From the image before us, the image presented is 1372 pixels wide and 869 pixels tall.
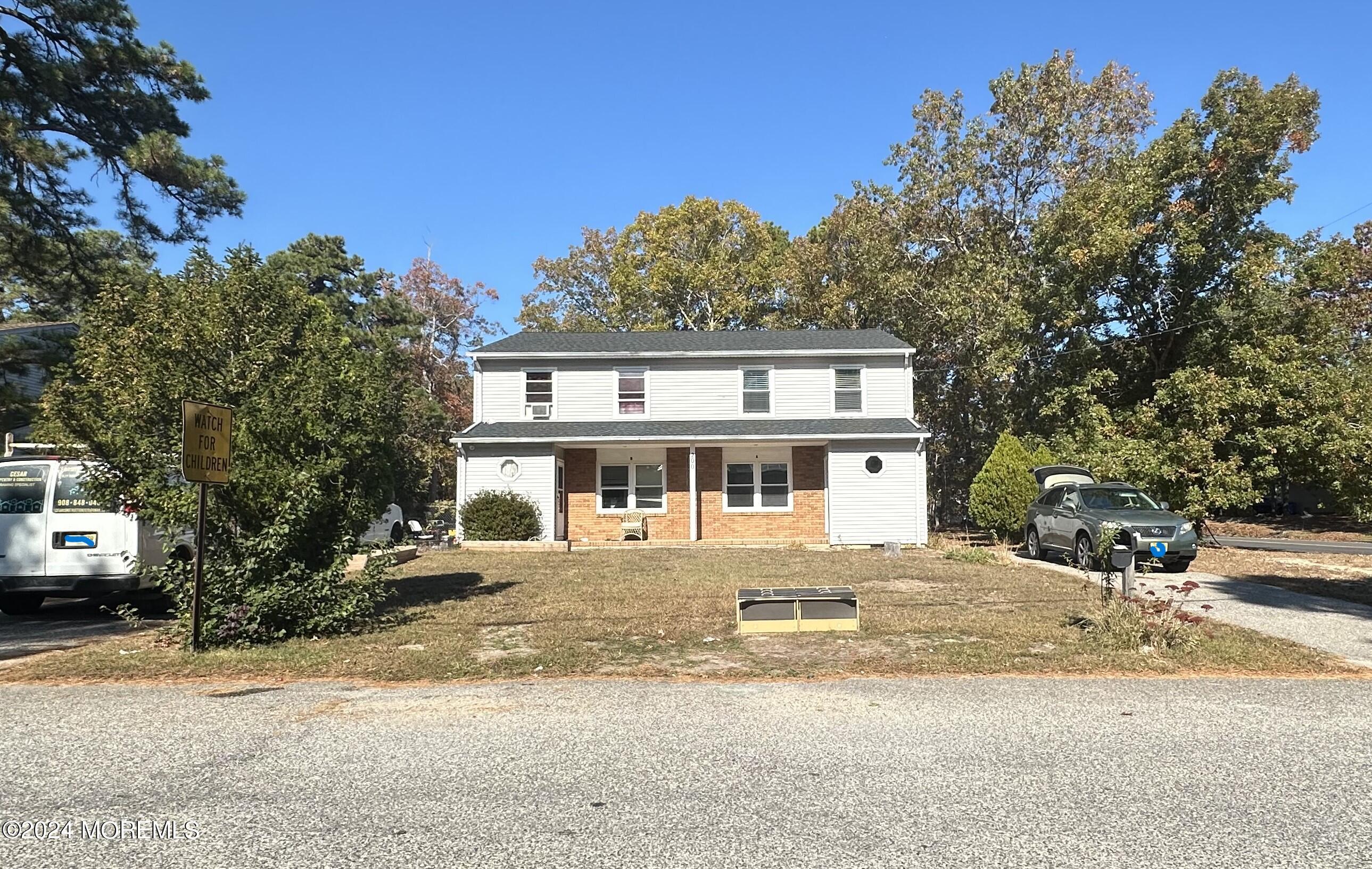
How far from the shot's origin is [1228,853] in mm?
3580

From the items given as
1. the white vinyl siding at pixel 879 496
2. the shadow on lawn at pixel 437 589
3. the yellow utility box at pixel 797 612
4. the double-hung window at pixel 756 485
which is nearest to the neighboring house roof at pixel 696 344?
the white vinyl siding at pixel 879 496

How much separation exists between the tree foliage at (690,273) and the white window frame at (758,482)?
15447 millimetres

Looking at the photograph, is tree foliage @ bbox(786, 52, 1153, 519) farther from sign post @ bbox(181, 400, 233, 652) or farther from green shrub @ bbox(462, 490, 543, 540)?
sign post @ bbox(181, 400, 233, 652)

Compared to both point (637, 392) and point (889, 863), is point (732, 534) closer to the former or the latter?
point (637, 392)

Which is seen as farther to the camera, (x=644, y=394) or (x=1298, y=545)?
(x=644, y=394)

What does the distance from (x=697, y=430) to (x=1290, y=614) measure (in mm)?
14000

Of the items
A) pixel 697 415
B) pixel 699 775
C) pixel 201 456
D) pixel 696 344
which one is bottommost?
pixel 699 775

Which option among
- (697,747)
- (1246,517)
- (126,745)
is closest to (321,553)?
(126,745)

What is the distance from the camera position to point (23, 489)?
1020 centimetres

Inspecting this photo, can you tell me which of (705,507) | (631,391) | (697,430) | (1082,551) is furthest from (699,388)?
(1082,551)

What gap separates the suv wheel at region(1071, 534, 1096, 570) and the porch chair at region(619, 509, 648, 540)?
10644mm

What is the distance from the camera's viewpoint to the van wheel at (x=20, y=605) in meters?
10.9

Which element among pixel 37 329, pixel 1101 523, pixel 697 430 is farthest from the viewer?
pixel 697 430

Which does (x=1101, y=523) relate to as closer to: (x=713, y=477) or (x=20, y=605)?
(x=713, y=477)
